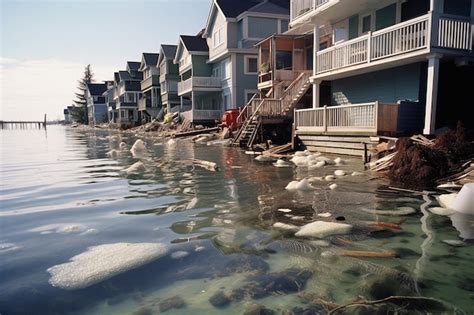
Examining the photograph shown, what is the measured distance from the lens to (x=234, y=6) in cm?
3328

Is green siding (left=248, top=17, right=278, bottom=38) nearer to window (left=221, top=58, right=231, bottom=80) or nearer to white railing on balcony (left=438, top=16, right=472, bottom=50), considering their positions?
window (left=221, top=58, right=231, bottom=80)

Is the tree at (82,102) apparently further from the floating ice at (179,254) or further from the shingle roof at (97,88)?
the floating ice at (179,254)

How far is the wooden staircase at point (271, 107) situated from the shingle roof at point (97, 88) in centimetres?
8968

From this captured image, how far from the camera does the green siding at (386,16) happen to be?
15148 millimetres

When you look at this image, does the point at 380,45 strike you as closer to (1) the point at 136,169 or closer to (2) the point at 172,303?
(1) the point at 136,169

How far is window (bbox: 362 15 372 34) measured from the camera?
53.7 ft

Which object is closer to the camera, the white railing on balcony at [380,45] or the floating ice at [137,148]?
the white railing on balcony at [380,45]

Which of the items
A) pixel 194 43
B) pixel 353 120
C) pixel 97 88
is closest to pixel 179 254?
pixel 353 120

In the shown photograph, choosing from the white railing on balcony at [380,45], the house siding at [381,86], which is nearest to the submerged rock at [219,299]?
the white railing on balcony at [380,45]

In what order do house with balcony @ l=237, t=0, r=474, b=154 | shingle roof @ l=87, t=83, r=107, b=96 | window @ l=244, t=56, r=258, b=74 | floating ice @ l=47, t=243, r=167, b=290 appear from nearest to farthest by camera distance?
1. floating ice @ l=47, t=243, r=167, b=290
2. house with balcony @ l=237, t=0, r=474, b=154
3. window @ l=244, t=56, r=258, b=74
4. shingle roof @ l=87, t=83, r=107, b=96

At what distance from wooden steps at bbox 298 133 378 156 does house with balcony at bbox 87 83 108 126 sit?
88.5m

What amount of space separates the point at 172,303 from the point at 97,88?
108m

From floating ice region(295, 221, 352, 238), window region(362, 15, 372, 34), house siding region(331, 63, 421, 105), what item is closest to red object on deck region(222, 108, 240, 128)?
house siding region(331, 63, 421, 105)

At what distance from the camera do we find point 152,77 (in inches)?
2169
